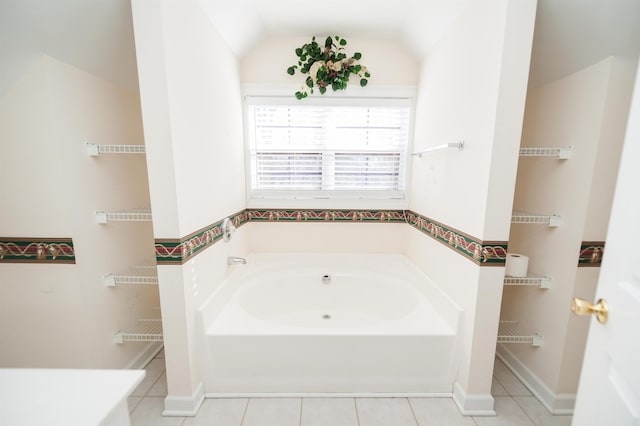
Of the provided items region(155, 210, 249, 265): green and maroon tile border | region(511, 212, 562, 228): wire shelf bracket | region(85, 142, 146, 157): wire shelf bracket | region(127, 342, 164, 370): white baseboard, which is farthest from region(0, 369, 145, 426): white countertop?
region(511, 212, 562, 228): wire shelf bracket

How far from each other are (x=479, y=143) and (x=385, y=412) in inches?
58.7

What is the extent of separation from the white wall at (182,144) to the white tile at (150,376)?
28 centimetres

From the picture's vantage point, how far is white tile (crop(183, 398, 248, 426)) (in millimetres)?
1318

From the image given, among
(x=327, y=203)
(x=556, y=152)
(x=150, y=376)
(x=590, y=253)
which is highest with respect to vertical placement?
(x=556, y=152)

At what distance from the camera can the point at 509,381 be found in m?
1.61

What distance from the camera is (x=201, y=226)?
146 centimetres

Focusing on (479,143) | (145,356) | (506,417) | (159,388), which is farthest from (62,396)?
(506,417)

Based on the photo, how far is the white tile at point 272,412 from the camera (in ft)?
4.31

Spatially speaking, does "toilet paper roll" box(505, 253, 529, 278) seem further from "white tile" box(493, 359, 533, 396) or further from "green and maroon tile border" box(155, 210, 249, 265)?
"green and maroon tile border" box(155, 210, 249, 265)

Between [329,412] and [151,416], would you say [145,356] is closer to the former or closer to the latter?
[151,416]

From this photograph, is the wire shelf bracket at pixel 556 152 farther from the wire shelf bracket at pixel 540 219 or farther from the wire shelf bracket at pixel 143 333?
the wire shelf bracket at pixel 143 333

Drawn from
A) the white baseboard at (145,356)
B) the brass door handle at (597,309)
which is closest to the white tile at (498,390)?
the brass door handle at (597,309)

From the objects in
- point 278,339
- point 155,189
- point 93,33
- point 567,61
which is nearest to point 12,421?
point 155,189

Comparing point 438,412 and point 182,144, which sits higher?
point 182,144
